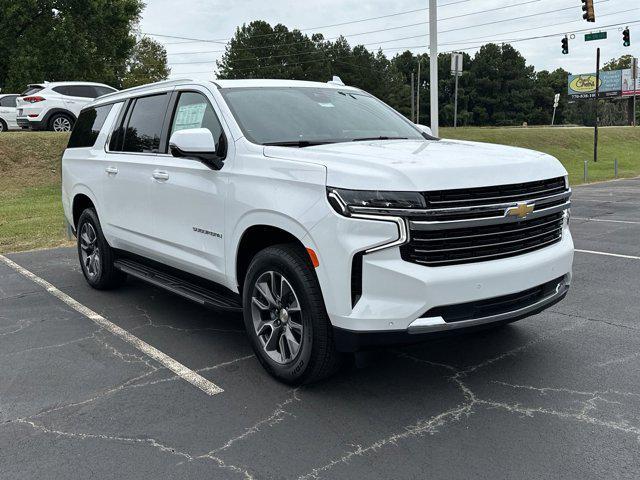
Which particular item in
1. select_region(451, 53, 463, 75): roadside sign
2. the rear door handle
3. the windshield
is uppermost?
select_region(451, 53, 463, 75): roadside sign

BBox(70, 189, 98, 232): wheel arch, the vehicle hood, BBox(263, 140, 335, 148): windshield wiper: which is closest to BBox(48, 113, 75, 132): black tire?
BBox(70, 189, 98, 232): wheel arch

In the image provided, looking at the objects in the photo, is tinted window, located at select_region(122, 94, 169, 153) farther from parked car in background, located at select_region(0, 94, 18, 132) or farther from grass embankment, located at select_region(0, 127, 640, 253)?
parked car in background, located at select_region(0, 94, 18, 132)

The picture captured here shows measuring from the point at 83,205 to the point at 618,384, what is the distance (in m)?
5.57

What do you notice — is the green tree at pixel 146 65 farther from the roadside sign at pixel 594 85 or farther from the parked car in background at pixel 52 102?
the roadside sign at pixel 594 85

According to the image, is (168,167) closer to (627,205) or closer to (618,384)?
(618,384)

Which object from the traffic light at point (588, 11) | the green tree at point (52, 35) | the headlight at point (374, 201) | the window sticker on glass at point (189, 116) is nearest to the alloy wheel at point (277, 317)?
the headlight at point (374, 201)

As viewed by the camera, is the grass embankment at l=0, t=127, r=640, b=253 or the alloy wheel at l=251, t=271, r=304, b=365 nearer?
the alloy wheel at l=251, t=271, r=304, b=365

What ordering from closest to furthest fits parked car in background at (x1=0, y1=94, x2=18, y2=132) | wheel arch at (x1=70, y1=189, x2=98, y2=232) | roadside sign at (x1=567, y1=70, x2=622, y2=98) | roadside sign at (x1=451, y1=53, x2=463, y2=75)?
wheel arch at (x1=70, y1=189, x2=98, y2=232), roadside sign at (x1=451, y1=53, x2=463, y2=75), parked car in background at (x1=0, y1=94, x2=18, y2=132), roadside sign at (x1=567, y1=70, x2=622, y2=98)

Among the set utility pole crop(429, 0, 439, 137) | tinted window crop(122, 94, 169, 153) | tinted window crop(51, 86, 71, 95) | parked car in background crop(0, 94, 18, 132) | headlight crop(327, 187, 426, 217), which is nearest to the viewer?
headlight crop(327, 187, 426, 217)

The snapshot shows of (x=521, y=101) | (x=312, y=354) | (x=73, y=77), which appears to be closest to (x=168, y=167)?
(x=312, y=354)

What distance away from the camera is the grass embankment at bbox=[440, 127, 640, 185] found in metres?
32.1

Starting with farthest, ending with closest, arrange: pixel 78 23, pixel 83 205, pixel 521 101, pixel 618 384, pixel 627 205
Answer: pixel 521 101, pixel 78 23, pixel 627 205, pixel 83 205, pixel 618 384

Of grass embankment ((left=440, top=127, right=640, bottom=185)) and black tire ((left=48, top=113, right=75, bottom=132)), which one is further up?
black tire ((left=48, top=113, right=75, bottom=132))

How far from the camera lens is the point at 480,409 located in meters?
3.59
